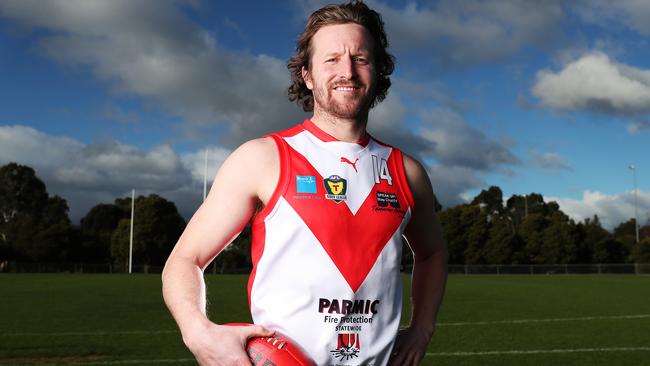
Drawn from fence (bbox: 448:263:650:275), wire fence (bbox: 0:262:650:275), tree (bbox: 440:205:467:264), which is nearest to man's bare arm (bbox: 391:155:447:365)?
wire fence (bbox: 0:262:650:275)

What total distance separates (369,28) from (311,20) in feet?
0.81

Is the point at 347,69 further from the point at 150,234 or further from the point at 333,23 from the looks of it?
the point at 150,234

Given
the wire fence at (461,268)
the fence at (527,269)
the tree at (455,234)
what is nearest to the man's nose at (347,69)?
the wire fence at (461,268)

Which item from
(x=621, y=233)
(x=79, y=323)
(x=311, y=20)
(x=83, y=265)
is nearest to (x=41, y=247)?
(x=83, y=265)

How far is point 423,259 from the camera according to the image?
2.96 m

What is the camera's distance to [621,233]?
13675 centimetres

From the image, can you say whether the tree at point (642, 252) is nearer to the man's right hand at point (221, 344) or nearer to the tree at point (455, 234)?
the tree at point (455, 234)

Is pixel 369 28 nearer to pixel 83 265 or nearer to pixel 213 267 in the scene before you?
pixel 213 267

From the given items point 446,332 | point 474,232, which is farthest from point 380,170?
point 474,232

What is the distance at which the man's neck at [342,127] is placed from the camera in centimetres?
259

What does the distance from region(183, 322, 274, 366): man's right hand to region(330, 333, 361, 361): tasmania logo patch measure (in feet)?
1.08

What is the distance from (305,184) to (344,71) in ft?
1.59

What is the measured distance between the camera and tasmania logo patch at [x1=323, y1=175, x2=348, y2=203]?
2.39 meters

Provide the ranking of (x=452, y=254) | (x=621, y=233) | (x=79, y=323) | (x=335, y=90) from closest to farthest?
(x=335, y=90)
(x=79, y=323)
(x=452, y=254)
(x=621, y=233)
